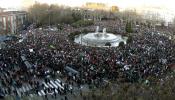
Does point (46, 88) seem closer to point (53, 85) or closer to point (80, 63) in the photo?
point (53, 85)

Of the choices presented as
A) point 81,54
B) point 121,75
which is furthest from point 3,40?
point 121,75

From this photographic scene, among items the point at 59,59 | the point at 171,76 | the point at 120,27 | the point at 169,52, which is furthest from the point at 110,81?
the point at 120,27

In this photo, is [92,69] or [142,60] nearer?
[92,69]

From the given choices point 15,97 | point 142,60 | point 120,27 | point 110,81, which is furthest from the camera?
point 120,27

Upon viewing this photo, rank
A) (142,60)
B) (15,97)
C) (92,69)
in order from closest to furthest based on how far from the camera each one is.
→ (15,97) → (92,69) → (142,60)

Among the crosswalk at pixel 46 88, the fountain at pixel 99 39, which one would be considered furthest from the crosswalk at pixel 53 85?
the fountain at pixel 99 39

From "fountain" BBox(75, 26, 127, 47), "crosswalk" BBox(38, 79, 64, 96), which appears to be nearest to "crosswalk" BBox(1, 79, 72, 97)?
"crosswalk" BBox(38, 79, 64, 96)

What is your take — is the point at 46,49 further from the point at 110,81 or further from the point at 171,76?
the point at 171,76

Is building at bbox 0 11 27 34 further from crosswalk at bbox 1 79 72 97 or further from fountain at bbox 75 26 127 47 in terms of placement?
crosswalk at bbox 1 79 72 97
